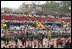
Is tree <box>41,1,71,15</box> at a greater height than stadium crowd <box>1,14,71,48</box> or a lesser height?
greater

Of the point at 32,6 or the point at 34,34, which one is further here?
the point at 32,6

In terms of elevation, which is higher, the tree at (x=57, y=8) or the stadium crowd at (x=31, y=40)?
the tree at (x=57, y=8)

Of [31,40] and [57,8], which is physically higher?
[57,8]

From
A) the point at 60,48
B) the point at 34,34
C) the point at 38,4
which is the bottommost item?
the point at 60,48

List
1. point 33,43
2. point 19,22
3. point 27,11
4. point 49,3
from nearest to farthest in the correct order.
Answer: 1. point 33,43
2. point 19,22
3. point 27,11
4. point 49,3

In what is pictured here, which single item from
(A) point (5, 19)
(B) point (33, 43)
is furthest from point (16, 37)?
(A) point (5, 19)

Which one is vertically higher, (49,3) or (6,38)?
(49,3)

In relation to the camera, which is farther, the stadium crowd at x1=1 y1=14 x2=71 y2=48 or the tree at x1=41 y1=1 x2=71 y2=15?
the tree at x1=41 y1=1 x2=71 y2=15

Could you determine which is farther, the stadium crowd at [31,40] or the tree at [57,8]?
the tree at [57,8]

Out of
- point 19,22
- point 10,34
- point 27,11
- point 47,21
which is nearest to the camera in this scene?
point 10,34

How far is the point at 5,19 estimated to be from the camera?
7.41m

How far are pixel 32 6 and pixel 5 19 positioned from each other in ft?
12.7

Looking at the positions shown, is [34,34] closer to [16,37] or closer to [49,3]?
[16,37]

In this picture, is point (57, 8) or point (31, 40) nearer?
point (31, 40)
